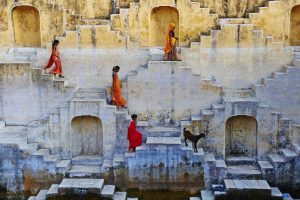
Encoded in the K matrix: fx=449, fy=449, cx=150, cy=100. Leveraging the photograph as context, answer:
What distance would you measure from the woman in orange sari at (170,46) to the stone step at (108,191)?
16.9 ft

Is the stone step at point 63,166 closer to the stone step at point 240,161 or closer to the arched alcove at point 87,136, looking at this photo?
the arched alcove at point 87,136

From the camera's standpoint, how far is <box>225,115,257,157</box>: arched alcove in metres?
16.9

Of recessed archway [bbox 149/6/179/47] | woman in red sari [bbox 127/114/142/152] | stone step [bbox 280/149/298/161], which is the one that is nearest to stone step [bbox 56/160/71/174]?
woman in red sari [bbox 127/114/142/152]

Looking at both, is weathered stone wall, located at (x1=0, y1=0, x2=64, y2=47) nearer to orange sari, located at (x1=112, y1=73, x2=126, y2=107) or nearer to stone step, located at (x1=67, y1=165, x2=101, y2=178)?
orange sari, located at (x1=112, y1=73, x2=126, y2=107)

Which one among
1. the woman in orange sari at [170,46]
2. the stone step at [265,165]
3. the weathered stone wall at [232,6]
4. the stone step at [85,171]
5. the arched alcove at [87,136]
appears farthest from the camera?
the weathered stone wall at [232,6]

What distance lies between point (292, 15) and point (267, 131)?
5624 mm

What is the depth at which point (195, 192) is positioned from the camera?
15.7m

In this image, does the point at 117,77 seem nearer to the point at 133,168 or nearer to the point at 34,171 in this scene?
the point at 133,168

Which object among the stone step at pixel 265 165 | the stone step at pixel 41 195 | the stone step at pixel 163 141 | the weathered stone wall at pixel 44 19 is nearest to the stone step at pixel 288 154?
the stone step at pixel 265 165

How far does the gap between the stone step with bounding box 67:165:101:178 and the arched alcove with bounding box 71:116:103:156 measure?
0.90 metres

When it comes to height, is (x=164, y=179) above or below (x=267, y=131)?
below

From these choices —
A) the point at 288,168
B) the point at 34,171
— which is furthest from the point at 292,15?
the point at 34,171

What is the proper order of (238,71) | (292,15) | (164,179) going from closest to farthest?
1. (164,179)
2. (238,71)
3. (292,15)

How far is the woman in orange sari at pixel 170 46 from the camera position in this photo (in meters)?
16.7
